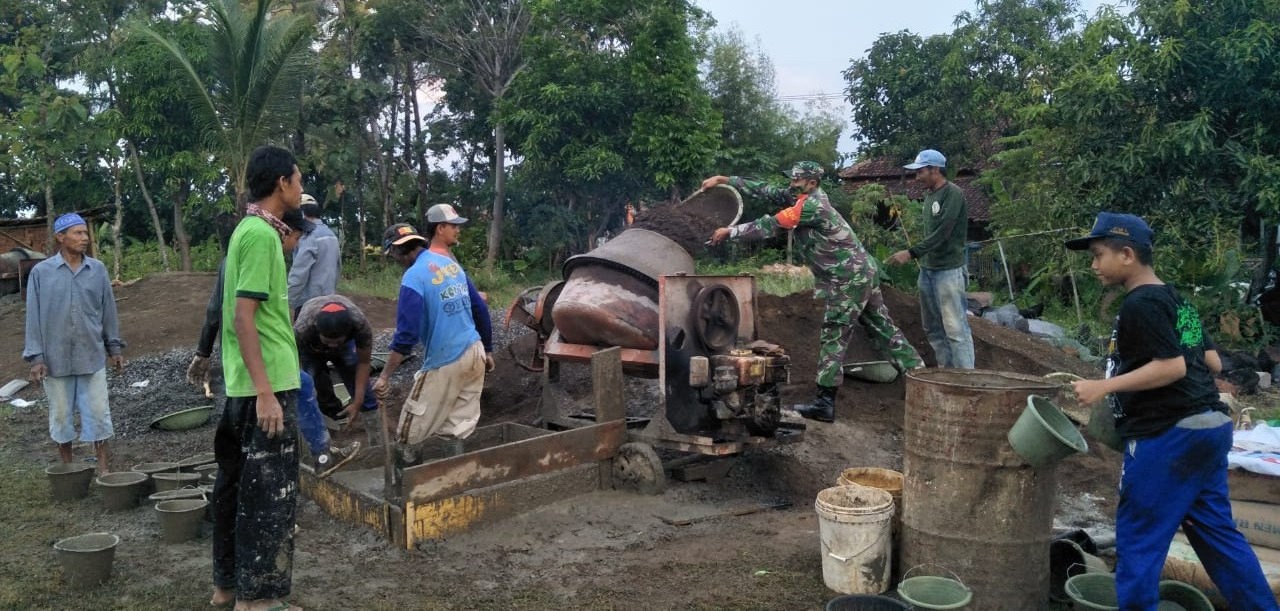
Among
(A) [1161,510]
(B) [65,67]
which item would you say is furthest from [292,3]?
(A) [1161,510]

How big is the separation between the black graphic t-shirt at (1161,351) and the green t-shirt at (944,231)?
3427 mm

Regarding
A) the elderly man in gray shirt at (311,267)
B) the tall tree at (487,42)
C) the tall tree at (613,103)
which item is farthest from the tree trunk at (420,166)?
the elderly man in gray shirt at (311,267)

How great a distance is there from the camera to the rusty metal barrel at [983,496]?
12.0 feet

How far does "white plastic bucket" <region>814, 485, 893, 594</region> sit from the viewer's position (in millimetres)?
3875

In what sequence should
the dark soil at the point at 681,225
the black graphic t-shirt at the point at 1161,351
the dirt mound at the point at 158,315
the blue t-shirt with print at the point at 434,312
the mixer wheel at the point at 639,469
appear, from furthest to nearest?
the dirt mound at the point at 158,315 < the dark soil at the point at 681,225 < the mixer wheel at the point at 639,469 < the blue t-shirt with print at the point at 434,312 < the black graphic t-shirt at the point at 1161,351

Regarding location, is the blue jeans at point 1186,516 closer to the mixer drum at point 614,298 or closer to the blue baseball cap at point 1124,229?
the blue baseball cap at point 1124,229

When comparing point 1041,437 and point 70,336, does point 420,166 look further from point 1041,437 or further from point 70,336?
point 1041,437

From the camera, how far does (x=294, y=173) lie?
3.80m

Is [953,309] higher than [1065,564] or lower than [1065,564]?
higher

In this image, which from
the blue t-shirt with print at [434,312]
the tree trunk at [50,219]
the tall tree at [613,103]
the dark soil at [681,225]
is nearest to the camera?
the blue t-shirt with print at [434,312]

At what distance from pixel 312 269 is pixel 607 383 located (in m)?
2.41

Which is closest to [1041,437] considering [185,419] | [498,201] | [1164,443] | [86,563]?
[1164,443]

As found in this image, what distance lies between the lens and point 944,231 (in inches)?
267

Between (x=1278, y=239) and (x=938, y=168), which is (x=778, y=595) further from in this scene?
(x=1278, y=239)
